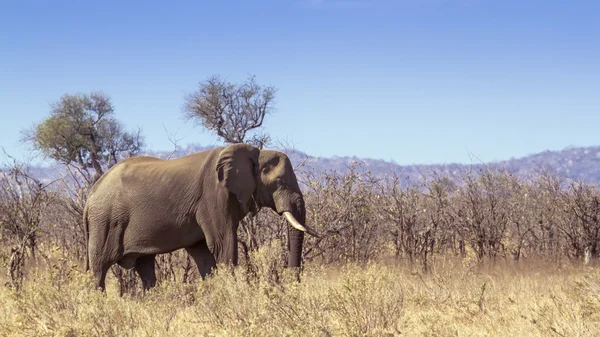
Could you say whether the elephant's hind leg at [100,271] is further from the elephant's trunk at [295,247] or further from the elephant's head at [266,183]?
the elephant's trunk at [295,247]

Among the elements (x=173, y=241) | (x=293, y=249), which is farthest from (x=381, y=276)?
(x=173, y=241)

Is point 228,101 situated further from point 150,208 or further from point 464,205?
point 150,208

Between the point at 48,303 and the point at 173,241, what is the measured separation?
228 cm

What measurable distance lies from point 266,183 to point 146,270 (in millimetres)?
2511

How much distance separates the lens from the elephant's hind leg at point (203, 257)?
34.9 feet

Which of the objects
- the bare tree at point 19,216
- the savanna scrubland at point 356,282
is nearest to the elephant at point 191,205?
the savanna scrubland at point 356,282

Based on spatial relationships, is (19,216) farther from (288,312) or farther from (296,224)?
(288,312)

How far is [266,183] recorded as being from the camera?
33.9 feet

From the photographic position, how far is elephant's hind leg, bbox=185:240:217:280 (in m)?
10.6

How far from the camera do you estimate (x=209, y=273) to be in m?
10.6

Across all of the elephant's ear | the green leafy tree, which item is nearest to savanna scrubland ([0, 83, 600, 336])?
the elephant's ear

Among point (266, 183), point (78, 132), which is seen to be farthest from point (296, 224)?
point (78, 132)

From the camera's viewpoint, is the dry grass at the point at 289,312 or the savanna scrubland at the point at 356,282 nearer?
the dry grass at the point at 289,312

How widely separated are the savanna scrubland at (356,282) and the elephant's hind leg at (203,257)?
1.37 ft
